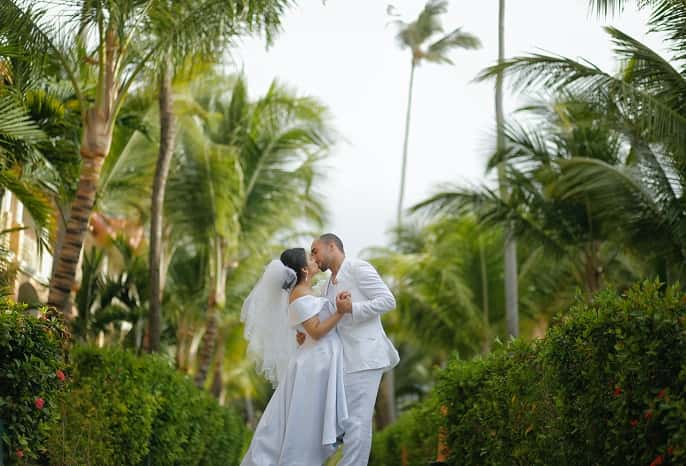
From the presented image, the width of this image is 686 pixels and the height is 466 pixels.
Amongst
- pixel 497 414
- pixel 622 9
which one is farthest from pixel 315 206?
pixel 497 414

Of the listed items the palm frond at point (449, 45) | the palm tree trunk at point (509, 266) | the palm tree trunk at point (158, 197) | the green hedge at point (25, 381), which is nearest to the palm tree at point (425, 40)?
the palm frond at point (449, 45)

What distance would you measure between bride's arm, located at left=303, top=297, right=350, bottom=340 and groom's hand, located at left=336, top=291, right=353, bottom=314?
0.18 feet

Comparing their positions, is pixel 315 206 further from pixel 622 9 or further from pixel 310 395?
pixel 310 395

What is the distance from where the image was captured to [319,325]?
7.71 m

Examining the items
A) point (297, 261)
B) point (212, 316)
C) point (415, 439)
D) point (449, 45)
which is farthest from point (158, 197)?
point (449, 45)

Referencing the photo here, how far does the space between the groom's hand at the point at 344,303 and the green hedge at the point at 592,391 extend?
4.71ft

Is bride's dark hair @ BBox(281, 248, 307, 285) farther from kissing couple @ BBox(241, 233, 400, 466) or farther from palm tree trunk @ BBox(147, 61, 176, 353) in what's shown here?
palm tree trunk @ BBox(147, 61, 176, 353)

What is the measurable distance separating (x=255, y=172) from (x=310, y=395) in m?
17.3

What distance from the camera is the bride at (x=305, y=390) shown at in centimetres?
751

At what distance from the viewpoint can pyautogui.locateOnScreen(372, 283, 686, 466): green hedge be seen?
505 centimetres

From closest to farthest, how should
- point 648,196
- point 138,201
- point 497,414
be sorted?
point 497,414 < point 648,196 < point 138,201

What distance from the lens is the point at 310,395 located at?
7605 mm

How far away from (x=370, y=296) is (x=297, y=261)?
28.2 inches

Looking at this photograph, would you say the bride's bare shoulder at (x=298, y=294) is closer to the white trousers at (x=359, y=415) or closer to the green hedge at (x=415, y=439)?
the white trousers at (x=359, y=415)
